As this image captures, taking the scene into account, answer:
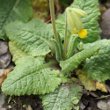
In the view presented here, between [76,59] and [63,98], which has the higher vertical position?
[76,59]

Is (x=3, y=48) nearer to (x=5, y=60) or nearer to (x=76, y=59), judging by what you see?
(x=5, y=60)

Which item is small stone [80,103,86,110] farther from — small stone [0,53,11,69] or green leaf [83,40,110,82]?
small stone [0,53,11,69]

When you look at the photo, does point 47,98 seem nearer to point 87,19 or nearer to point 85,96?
point 85,96

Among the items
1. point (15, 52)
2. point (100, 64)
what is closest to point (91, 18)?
point (100, 64)

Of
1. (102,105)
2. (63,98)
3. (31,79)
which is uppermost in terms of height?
(31,79)

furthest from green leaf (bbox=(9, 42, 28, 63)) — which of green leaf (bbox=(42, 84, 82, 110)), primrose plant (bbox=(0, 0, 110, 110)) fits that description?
green leaf (bbox=(42, 84, 82, 110))

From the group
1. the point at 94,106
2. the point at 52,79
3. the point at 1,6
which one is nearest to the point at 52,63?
the point at 52,79
